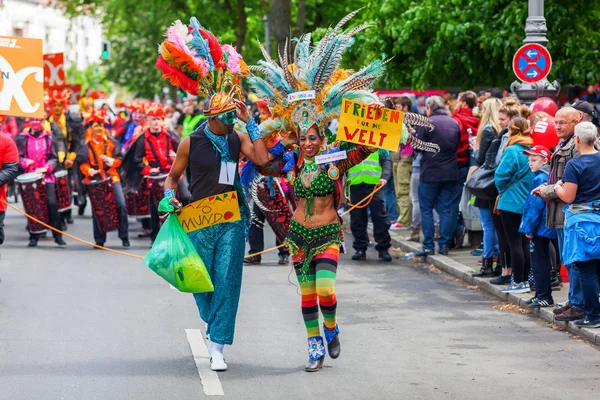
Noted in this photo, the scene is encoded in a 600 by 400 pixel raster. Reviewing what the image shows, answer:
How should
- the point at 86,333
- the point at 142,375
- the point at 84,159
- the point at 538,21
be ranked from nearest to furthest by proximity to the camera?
1. the point at 142,375
2. the point at 86,333
3. the point at 538,21
4. the point at 84,159

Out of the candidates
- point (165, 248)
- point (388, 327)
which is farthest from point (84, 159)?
point (165, 248)

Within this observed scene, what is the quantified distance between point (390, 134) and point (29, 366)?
10.0 feet

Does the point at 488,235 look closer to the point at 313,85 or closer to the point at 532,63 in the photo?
the point at 532,63

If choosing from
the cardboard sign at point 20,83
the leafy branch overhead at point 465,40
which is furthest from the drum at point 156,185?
the cardboard sign at point 20,83

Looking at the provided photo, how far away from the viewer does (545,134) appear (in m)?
11.3

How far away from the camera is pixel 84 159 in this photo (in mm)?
17312

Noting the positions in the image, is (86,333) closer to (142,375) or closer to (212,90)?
(142,375)

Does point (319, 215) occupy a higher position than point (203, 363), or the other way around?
point (319, 215)

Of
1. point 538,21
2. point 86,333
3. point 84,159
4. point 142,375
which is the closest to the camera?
point 142,375

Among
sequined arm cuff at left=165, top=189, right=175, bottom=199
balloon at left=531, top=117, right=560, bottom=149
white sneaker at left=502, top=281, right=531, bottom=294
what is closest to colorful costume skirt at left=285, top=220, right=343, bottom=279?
sequined arm cuff at left=165, top=189, right=175, bottom=199

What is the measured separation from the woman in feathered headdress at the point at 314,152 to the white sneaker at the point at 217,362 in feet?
1.93

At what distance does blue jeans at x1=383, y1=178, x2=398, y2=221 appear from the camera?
60.7 feet

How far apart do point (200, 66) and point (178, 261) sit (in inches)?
55.6

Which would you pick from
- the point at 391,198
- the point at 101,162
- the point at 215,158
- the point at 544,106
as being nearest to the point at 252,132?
the point at 215,158
